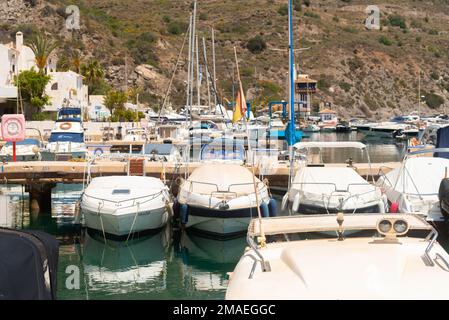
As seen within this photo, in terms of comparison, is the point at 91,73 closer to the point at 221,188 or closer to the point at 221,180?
the point at 221,180

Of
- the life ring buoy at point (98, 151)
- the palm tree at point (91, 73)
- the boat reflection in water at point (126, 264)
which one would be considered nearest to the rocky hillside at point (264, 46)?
the palm tree at point (91, 73)

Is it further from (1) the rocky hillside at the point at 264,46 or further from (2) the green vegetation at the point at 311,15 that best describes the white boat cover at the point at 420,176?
(2) the green vegetation at the point at 311,15

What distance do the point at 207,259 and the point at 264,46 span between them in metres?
106

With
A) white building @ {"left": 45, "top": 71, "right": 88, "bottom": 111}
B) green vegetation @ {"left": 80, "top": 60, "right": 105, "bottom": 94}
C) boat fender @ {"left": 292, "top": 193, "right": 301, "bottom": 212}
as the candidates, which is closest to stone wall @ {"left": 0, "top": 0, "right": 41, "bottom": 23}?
green vegetation @ {"left": 80, "top": 60, "right": 105, "bottom": 94}

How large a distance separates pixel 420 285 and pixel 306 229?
1790 millimetres

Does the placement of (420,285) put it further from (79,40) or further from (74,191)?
(79,40)

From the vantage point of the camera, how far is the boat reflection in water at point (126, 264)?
14703 mm

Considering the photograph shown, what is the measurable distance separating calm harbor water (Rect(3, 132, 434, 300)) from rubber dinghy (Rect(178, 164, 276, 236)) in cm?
54

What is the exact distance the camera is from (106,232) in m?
18.3

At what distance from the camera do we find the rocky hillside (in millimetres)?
98812

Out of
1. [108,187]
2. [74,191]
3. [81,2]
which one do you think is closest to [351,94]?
[81,2]

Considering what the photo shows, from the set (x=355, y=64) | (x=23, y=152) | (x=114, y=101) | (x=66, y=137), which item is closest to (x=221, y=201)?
(x=23, y=152)

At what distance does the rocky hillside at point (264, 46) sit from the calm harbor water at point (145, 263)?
74.9 metres

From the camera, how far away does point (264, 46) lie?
4744 inches
